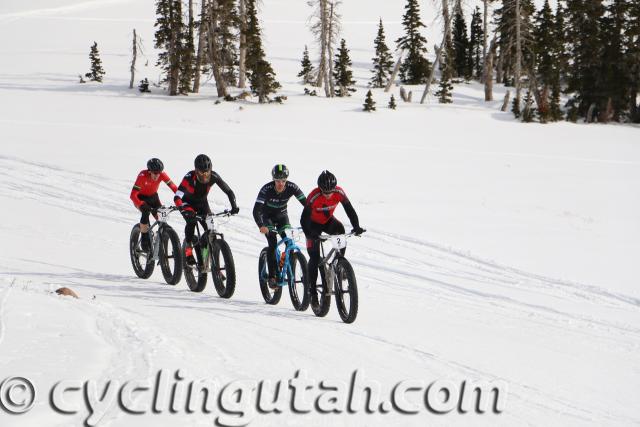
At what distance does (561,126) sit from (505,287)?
30.9 m

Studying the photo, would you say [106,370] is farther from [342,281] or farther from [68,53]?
[68,53]

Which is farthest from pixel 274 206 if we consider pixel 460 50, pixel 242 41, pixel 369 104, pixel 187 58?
pixel 460 50

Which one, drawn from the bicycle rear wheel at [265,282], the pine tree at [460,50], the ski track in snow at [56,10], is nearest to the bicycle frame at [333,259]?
the bicycle rear wheel at [265,282]

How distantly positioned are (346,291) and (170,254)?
3831 mm

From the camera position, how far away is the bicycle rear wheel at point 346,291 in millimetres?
7863

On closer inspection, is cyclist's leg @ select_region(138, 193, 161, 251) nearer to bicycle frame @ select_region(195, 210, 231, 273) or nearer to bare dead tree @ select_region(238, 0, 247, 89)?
bicycle frame @ select_region(195, 210, 231, 273)

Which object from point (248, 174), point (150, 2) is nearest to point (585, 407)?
point (248, 174)

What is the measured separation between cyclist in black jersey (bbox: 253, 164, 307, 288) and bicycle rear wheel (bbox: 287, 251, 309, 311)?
1.07 feet

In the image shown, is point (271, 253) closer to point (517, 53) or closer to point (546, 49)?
point (517, 53)

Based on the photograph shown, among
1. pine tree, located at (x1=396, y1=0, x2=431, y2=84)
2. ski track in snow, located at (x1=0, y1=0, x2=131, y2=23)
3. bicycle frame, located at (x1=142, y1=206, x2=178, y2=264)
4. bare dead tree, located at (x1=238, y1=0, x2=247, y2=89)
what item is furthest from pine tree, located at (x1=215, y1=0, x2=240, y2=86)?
ski track in snow, located at (x1=0, y1=0, x2=131, y2=23)

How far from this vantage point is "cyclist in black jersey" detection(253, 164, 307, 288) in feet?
28.8

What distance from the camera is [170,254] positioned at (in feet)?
34.3

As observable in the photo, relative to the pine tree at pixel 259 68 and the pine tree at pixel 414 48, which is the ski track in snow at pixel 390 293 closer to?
the pine tree at pixel 259 68

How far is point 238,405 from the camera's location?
456 centimetres
